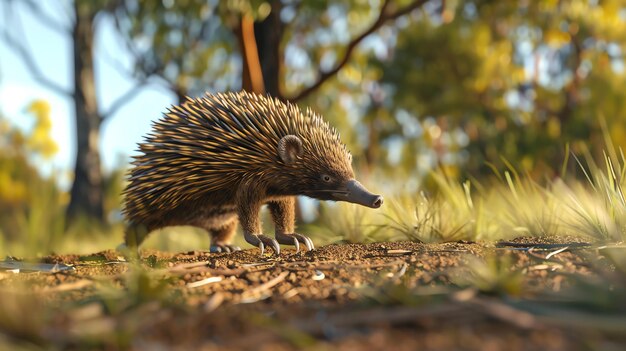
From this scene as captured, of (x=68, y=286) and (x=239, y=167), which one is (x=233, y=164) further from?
(x=68, y=286)

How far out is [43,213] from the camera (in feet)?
19.0

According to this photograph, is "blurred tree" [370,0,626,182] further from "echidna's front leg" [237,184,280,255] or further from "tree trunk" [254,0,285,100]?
"echidna's front leg" [237,184,280,255]

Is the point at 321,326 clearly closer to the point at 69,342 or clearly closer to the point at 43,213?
the point at 69,342

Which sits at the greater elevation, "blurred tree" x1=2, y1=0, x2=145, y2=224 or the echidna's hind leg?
"blurred tree" x1=2, y1=0, x2=145, y2=224

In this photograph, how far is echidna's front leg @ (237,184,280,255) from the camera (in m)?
5.70

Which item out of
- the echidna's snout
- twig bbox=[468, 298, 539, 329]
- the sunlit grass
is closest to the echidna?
the echidna's snout

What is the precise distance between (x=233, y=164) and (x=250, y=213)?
488mm

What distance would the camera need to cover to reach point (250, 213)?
5730 mm

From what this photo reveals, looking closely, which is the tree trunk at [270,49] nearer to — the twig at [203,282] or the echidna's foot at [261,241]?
the echidna's foot at [261,241]

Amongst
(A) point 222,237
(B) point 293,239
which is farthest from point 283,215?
(A) point 222,237

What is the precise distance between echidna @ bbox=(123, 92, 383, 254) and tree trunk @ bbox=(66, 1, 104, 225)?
8.49 metres

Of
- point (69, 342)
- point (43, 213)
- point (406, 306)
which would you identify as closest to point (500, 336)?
point (406, 306)

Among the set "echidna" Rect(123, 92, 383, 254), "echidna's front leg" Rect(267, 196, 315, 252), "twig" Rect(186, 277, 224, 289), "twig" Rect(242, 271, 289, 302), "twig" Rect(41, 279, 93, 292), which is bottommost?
"twig" Rect(242, 271, 289, 302)

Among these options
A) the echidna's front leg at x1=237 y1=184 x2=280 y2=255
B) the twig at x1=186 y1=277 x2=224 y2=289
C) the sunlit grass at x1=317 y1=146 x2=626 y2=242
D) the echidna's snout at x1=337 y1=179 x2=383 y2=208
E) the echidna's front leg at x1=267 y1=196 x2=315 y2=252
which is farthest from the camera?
the echidna's front leg at x1=267 y1=196 x2=315 y2=252
